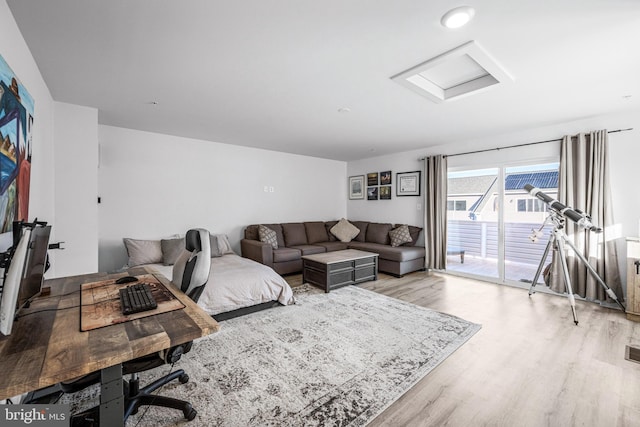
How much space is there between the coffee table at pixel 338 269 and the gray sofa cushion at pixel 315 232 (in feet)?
4.43

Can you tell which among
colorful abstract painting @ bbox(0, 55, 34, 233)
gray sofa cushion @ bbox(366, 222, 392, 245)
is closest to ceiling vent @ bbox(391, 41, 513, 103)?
colorful abstract painting @ bbox(0, 55, 34, 233)

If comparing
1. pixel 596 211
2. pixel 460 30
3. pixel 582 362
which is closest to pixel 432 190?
pixel 596 211

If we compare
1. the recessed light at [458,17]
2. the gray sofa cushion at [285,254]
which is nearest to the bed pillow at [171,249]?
the gray sofa cushion at [285,254]

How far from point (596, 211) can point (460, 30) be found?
129 inches

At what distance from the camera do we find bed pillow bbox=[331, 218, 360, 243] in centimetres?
615

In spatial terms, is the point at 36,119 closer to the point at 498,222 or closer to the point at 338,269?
the point at 338,269

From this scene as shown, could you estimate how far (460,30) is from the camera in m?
1.79

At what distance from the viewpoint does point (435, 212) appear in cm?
511

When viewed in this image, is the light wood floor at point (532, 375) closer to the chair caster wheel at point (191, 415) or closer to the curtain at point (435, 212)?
the chair caster wheel at point (191, 415)

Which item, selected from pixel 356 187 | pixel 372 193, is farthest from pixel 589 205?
pixel 356 187

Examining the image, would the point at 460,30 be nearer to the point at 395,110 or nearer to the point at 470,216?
the point at 395,110

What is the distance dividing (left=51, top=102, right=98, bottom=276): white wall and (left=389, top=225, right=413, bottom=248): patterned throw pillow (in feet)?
15.3

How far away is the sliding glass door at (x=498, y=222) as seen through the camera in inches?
163

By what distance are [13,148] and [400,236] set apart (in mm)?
5189
